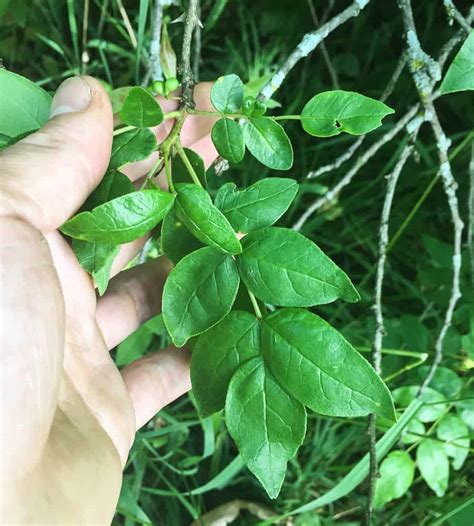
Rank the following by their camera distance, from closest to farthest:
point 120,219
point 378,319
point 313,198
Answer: point 120,219
point 378,319
point 313,198

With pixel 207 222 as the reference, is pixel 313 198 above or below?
below

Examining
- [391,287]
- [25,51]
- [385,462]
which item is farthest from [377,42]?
[385,462]

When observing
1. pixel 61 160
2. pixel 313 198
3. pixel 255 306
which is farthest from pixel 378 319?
pixel 313 198

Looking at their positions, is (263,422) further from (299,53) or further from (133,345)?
(133,345)

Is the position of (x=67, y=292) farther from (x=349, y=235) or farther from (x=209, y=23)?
(x=349, y=235)

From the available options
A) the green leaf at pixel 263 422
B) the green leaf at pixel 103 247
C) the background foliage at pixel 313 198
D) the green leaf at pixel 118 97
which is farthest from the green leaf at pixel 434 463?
the green leaf at pixel 118 97

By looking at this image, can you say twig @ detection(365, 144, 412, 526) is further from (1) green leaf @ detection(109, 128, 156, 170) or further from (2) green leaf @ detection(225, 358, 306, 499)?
(1) green leaf @ detection(109, 128, 156, 170)

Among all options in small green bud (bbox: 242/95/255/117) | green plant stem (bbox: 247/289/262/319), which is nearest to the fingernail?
small green bud (bbox: 242/95/255/117)

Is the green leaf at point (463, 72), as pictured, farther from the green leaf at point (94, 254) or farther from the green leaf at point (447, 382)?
the green leaf at point (447, 382)
